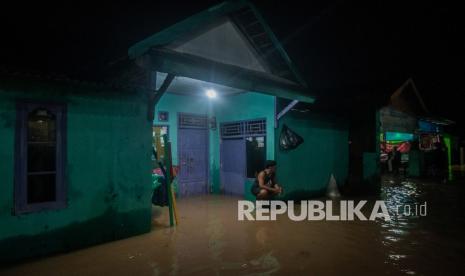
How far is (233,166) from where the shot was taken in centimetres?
1104

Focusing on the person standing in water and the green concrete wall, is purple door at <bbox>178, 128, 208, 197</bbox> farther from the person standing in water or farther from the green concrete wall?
the green concrete wall

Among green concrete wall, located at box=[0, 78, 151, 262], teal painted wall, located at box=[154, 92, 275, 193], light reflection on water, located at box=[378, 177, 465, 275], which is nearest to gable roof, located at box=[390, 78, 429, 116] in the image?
light reflection on water, located at box=[378, 177, 465, 275]

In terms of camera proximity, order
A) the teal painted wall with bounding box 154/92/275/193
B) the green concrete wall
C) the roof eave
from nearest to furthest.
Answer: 1. the green concrete wall
2. the roof eave
3. the teal painted wall with bounding box 154/92/275/193

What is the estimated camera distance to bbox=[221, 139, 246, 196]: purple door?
1072 centimetres

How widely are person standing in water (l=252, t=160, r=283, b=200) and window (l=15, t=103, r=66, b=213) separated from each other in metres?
4.85

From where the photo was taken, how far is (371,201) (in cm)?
1023

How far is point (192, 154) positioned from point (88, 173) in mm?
5758

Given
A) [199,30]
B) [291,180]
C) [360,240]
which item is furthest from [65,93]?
[291,180]

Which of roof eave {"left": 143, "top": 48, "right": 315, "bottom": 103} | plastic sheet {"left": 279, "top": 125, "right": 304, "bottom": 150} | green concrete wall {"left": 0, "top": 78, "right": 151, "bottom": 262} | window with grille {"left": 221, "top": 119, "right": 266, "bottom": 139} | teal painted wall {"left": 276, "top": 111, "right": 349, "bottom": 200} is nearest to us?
green concrete wall {"left": 0, "top": 78, "right": 151, "bottom": 262}

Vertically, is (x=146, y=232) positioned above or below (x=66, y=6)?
below

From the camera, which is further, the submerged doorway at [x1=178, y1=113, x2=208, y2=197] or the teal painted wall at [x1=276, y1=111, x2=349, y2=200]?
the submerged doorway at [x1=178, y1=113, x2=208, y2=197]

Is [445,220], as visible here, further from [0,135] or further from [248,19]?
[0,135]

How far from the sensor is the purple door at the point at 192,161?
10.8 m

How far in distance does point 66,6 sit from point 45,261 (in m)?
5.24
